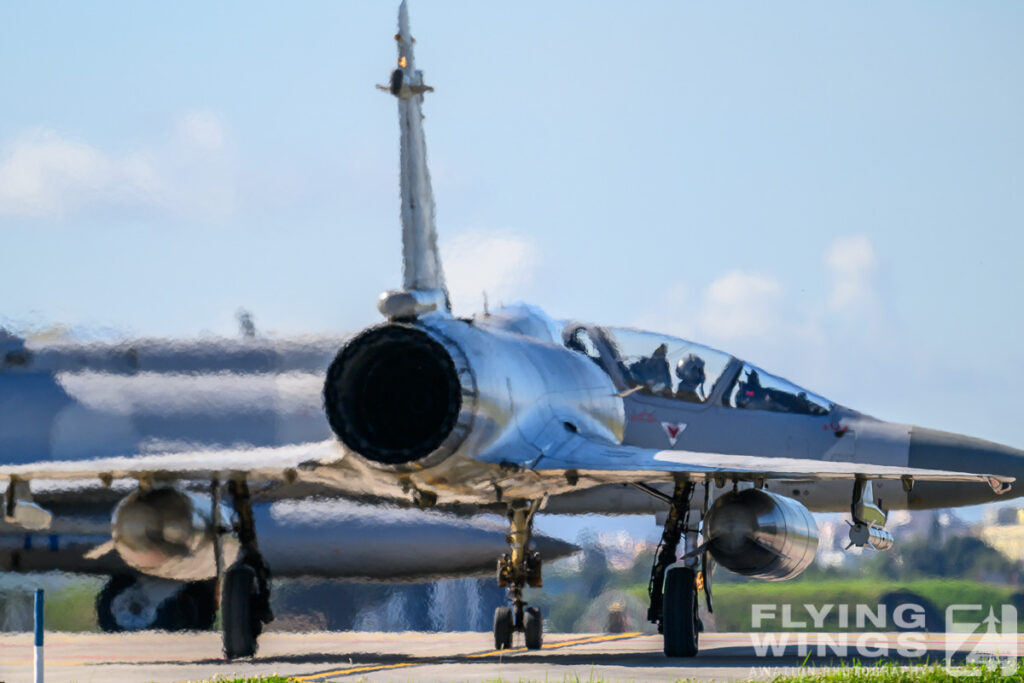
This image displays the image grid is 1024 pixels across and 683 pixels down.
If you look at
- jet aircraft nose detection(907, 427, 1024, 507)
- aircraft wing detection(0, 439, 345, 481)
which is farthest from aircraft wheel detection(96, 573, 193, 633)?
jet aircraft nose detection(907, 427, 1024, 507)

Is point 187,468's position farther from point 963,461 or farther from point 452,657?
point 963,461

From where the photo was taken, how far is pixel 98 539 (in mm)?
22609

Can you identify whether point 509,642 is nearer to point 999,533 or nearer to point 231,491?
point 231,491

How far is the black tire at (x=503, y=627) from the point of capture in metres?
14.6

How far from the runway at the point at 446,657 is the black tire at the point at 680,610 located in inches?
6.8

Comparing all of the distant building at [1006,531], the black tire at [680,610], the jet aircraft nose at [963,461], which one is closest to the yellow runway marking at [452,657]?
the black tire at [680,610]

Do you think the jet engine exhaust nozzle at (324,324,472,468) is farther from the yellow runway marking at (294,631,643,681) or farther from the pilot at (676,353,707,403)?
the pilot at (676,353,707,403)

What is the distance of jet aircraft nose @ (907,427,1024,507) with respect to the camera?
17.0m

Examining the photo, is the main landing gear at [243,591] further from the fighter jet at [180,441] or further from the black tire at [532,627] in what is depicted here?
the fighter jet at [180,441]

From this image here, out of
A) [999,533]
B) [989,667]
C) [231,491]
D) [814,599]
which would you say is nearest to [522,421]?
[231,491]

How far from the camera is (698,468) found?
1205 cm

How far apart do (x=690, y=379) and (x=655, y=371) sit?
486mm

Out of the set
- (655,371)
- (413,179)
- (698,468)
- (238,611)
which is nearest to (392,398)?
(413,179)

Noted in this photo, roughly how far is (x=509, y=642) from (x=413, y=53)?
5510mm
